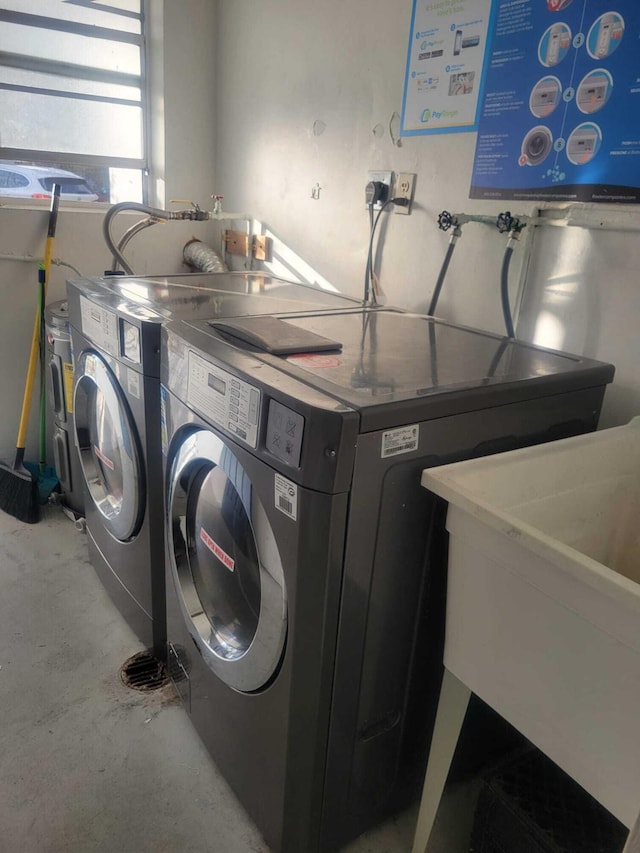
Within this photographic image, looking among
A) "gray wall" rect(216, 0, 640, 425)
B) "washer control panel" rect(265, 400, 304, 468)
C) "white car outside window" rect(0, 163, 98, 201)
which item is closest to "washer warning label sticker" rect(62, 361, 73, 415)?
"white car outside window" rect(0, 163, 98, 201)

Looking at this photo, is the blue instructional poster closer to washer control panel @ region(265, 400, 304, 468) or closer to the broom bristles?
washer control panel @ region(265, 400, 304, 468)

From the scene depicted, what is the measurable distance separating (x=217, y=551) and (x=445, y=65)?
1399 millimetres

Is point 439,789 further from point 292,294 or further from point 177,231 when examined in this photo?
point 177,231

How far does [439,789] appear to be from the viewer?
113 cm

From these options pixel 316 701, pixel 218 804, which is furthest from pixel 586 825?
pixel 218 804

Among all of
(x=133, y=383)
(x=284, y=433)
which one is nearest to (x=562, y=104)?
(x=284, y=433)

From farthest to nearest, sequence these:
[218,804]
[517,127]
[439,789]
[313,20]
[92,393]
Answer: [313,20], [92,393], [517,127], [218,804], [439,789]

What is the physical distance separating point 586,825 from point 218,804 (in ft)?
2.56

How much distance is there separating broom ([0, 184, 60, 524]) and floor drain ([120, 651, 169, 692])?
3.18ft

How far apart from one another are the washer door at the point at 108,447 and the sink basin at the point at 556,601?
35.4 inches

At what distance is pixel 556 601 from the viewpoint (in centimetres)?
80

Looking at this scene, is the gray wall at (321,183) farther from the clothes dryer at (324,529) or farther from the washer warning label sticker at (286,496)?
the washer warning label sticker at (286,496)

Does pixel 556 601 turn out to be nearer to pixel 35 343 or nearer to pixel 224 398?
pixel 224 398

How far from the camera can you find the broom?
94.9 inches
